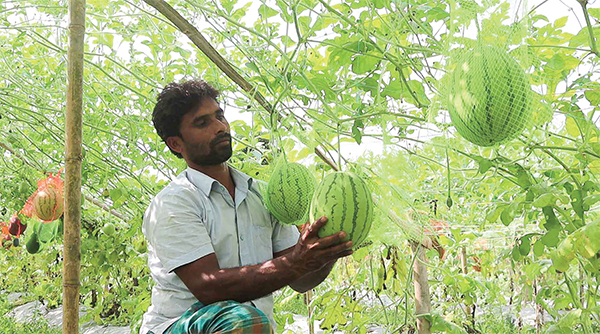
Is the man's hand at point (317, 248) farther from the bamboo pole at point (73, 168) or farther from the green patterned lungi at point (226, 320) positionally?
the bamboo pole at point (73, 168)

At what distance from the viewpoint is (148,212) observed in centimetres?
213

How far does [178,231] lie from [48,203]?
9.08 feet

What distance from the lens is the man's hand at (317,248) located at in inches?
54.6

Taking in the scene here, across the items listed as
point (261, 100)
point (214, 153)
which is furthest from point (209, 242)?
point (261, 100)

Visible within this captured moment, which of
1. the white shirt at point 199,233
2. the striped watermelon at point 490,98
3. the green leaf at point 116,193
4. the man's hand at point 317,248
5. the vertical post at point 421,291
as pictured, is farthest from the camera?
the green leaf at point 116,193

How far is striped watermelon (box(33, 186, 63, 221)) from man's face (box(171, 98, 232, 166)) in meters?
2.48

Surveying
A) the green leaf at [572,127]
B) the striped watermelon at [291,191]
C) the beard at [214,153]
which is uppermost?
the beard at [214,153]

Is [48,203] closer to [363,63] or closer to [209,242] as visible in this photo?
[209,242]

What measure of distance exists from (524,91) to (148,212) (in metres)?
1.45

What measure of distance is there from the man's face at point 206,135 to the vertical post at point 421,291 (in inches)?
41.8

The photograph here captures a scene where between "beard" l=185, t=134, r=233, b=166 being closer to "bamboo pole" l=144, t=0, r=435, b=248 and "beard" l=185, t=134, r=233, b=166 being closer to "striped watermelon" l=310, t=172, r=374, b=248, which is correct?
"bamboo pole" l=144, t=0, r=435, b=248

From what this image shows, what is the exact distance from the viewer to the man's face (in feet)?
6.75

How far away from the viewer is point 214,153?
206cm

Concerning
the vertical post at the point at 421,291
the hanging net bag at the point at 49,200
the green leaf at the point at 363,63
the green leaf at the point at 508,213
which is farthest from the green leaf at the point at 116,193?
the green leaf at the point at 508,213
